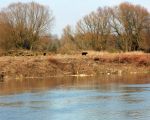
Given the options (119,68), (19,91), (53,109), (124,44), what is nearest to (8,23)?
(124,44)

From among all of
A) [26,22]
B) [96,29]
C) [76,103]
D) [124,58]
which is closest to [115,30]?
[96,29]

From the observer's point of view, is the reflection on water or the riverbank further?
the riverbank

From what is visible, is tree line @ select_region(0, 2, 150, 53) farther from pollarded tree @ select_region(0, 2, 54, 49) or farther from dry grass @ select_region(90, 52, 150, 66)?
dry grass @ select_region(90, 52, 150, 66)

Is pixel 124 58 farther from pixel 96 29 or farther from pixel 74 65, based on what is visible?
pixel 96 29

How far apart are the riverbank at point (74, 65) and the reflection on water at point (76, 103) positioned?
15635 millimetres

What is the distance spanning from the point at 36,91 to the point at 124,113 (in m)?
13.0

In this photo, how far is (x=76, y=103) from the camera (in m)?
24.8

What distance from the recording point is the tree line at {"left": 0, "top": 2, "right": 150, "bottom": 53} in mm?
75250

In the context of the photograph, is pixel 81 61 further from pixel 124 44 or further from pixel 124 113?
pixel 124 113

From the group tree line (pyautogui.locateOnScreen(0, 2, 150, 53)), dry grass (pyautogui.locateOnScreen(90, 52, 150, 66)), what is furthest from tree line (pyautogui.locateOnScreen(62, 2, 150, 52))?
dry grass (pyautogui.locateOnScreen(90, 52, 150, 66))

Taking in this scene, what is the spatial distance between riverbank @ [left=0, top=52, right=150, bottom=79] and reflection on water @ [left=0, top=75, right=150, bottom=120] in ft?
51.3

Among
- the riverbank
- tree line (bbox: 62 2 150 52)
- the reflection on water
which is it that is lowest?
the reflection on water

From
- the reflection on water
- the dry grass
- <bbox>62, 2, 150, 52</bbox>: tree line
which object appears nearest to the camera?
the reflection on water

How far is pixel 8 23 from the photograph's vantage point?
7406 cm
